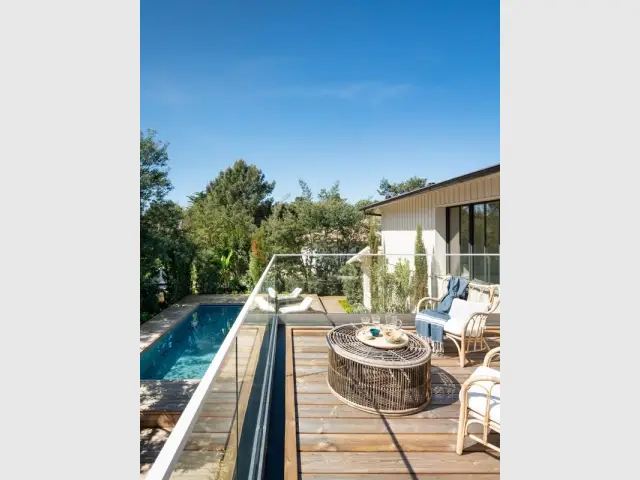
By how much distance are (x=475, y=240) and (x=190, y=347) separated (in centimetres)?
876

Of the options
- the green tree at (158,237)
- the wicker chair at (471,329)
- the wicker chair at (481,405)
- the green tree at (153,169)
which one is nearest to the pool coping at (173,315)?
the green tree at (158,237)

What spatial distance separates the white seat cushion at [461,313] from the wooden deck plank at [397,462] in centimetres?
206

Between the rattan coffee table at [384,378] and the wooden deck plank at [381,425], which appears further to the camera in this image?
the rattan coffee table at [384,378]

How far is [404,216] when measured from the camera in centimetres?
1104

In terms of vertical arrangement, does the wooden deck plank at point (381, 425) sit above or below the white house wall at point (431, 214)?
below

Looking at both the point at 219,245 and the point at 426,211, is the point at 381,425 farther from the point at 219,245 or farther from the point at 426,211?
the point at 219,245

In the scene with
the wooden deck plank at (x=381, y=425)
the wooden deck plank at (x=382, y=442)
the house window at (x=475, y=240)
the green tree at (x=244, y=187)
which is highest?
the green tree at (x=244, y=187)

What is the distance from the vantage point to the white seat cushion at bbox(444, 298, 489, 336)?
4805 mm

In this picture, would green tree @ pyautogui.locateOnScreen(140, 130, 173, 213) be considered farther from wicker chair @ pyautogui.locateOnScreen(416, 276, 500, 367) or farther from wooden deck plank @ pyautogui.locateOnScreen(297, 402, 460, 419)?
wicker chair @ pyautogui.locateOnScreen(416, 276, 500, 367)

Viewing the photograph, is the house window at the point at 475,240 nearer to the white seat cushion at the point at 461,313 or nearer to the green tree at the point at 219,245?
the white seat cushion at the point at 461,313

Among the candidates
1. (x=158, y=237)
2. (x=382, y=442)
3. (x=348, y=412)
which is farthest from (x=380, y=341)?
(x=158, y=237)

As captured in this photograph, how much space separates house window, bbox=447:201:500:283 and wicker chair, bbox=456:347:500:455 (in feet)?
11.6

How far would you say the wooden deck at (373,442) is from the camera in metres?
2.71

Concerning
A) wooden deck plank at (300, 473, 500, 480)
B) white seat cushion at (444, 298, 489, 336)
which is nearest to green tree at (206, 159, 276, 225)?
white seat cushion at (444, 298, 489, 336)
